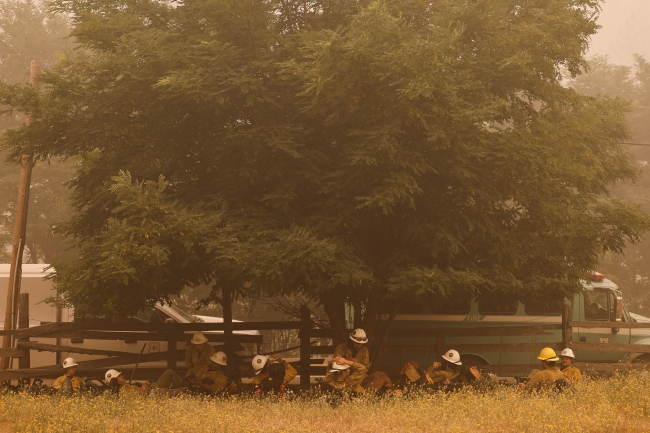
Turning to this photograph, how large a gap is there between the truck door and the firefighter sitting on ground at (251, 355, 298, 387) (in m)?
7.53

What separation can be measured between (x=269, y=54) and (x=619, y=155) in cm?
829

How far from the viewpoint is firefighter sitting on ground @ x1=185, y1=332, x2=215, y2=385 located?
1405 cm

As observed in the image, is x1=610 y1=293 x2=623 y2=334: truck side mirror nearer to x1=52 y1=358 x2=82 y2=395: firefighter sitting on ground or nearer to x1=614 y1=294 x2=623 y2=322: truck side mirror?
x1=614 y1=294 x2=623 y2=322: truck side mirror

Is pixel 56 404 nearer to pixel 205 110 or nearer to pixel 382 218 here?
pixel 205 110

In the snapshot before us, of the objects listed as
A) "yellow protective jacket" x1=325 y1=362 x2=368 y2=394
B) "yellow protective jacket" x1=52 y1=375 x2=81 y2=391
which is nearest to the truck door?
"yellow protective jacket" x1=325 y1=362 x2=368 y2=394

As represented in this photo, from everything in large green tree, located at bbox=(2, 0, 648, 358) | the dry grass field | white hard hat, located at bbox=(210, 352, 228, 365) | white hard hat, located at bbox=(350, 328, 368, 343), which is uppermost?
large green tree, located at bbox=(2, 0, 648, 358)

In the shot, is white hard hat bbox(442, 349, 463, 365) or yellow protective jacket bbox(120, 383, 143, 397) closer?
yellow protective jacket bbox(120, 383, 143, 397)

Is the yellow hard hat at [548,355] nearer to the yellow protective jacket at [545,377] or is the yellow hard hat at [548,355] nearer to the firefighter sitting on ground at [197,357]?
the yellow protective jacket at [545,377]

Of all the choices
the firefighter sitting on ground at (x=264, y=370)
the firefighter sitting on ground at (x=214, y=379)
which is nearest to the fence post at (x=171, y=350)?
the firefighter sitting on ground at (x=214, y=379)

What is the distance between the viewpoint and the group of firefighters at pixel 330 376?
42.5ft

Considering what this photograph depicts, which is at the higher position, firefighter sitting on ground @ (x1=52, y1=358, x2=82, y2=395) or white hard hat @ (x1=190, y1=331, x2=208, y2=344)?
white hard hat @ (x1=190, y1=331, x2=208, y2=344)

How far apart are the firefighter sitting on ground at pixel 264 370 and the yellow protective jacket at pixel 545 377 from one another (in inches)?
158

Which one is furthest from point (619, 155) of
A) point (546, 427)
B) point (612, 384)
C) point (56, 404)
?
point (56, 404)

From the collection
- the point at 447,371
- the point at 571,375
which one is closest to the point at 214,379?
the point at 447,371
